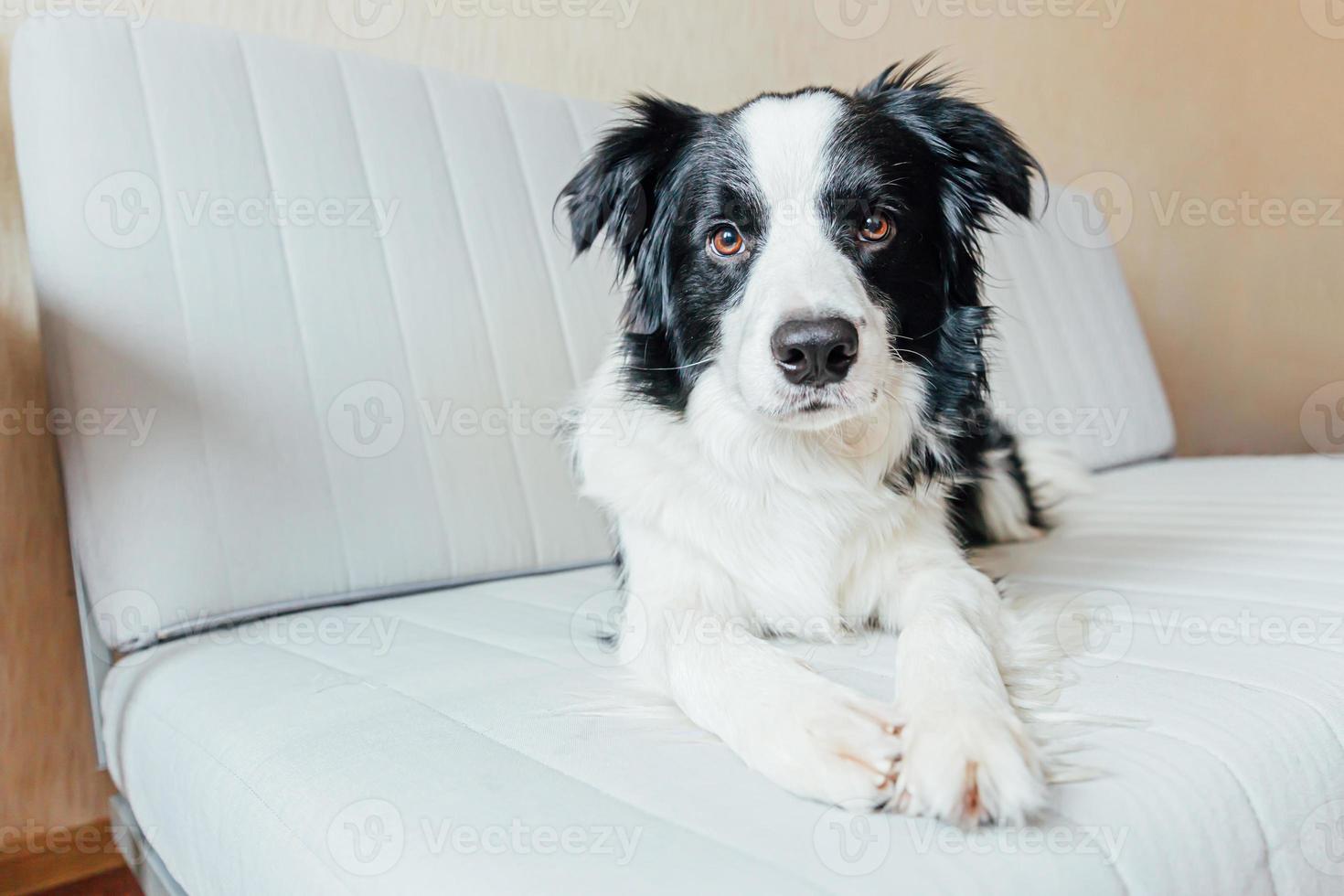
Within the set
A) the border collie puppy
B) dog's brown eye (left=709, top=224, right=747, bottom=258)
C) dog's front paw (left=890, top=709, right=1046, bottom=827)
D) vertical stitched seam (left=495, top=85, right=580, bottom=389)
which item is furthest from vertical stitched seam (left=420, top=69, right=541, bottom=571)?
dog's front paw (left=890, top=709, right=1046, bottom=827)

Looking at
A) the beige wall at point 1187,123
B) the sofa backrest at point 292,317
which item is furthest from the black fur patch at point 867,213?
the beige wall at point 1187,123

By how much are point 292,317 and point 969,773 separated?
1308 millimetres

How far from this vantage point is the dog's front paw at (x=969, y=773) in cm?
68

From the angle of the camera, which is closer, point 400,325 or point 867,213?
point 867,213

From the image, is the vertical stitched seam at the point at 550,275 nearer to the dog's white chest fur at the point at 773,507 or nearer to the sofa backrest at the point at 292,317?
the sofa backrest at the point at 292,317

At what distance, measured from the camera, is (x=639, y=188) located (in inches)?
55.2

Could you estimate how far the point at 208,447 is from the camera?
1430mm

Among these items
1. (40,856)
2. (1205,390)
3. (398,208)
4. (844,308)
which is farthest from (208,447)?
(1205,390)

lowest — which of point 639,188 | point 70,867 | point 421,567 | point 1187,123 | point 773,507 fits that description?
point 70,867

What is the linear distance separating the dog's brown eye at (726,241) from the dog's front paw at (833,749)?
668 millimetres

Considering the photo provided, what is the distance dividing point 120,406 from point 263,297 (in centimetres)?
29

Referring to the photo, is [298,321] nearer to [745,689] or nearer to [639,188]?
[639,188]

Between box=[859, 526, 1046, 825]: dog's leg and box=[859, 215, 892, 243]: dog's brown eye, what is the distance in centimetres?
47

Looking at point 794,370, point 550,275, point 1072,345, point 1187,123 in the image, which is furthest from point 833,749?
point 1187,123
